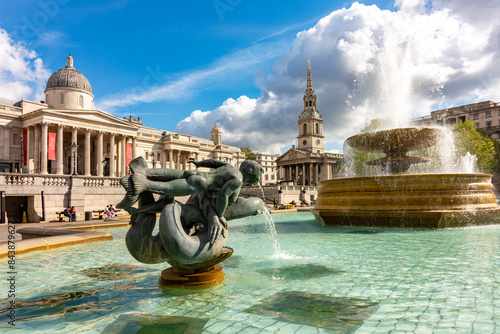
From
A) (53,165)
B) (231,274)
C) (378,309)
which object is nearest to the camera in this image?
(378,309)

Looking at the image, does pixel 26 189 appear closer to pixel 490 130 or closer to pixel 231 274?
pixel 231 274

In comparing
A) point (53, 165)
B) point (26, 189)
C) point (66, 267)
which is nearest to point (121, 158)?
point (53, 165)

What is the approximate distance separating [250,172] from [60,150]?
4317cm

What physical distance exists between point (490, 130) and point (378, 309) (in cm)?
7685

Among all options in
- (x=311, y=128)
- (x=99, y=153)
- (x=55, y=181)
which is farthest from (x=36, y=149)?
(x=311, y=128)

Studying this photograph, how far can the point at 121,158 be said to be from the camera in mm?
49000

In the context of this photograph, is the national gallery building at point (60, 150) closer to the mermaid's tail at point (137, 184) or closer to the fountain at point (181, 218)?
the fountain at point (181, 218)

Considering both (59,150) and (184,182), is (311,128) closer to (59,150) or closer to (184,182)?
(59,150)

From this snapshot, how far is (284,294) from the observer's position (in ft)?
14.1

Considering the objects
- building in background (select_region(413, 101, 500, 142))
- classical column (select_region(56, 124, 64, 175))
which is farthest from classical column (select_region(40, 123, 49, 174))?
building in background (select_region(413, 101, 500, 142))

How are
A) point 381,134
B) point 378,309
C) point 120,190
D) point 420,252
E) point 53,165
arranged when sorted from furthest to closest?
point 53,165, point 120,190, point 381,134, point 420,252, point 378,309

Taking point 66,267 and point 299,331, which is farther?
point 66,267

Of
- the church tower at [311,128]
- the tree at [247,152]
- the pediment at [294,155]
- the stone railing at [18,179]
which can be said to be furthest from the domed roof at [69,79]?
the church tower at [311,128]

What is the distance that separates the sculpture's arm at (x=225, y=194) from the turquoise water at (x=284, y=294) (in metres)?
1.11
